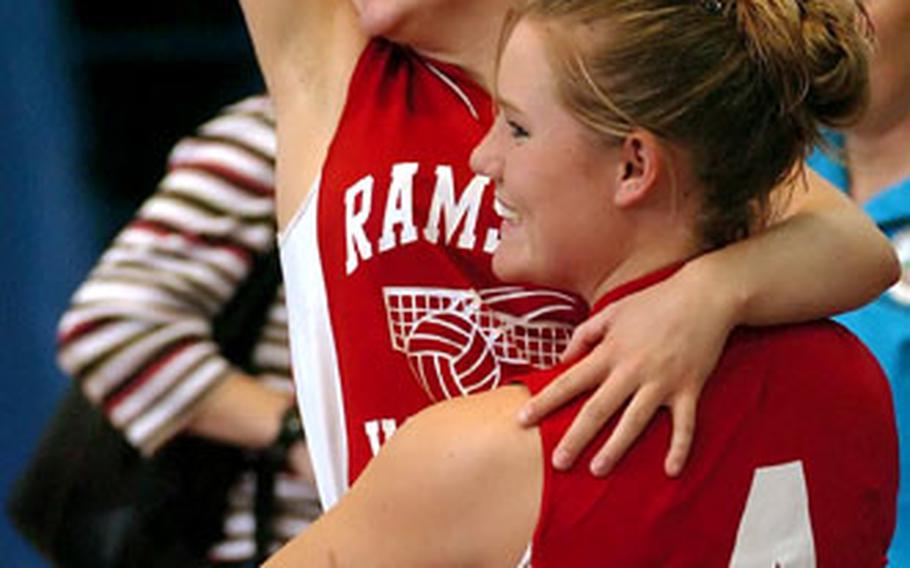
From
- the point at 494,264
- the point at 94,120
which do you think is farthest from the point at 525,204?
the point at 94,120

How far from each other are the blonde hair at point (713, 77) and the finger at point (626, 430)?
16 centimetres

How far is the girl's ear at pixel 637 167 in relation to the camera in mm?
1592

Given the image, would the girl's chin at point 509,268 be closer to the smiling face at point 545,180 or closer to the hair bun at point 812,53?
the smiling face at point 545,180

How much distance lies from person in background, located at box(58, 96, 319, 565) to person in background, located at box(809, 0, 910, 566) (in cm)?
81

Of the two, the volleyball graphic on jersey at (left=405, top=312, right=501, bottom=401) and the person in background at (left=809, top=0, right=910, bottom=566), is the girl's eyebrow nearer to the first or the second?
the volleyball graphic on jersey at (left=405, top=312, right=501, bottom=401)

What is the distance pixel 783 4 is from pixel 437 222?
1.32 ft

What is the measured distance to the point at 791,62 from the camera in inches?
64.4

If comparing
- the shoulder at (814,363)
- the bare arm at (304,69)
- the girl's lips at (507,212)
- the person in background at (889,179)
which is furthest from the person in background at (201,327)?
the shoulder at (814,363)

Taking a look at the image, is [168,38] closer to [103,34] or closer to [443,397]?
[103,34]

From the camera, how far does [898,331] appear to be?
2.48 m

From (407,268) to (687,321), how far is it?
0.35 metres

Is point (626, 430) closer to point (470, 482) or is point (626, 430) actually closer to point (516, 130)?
point (470, 482)

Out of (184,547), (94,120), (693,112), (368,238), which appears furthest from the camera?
(94,120)

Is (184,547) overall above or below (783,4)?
below
